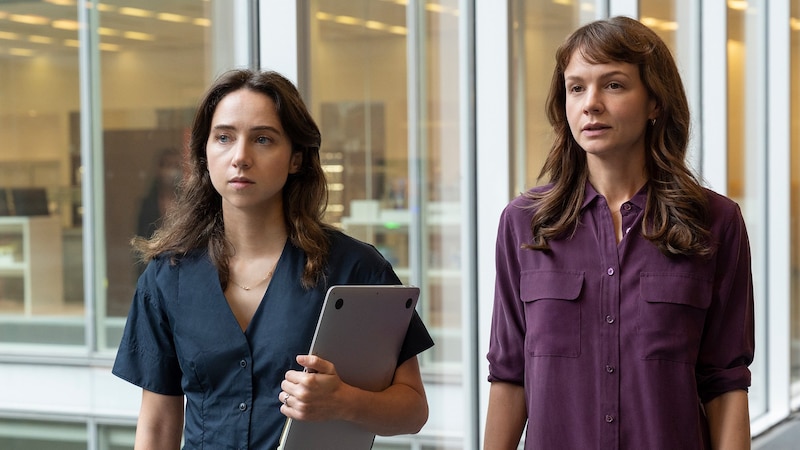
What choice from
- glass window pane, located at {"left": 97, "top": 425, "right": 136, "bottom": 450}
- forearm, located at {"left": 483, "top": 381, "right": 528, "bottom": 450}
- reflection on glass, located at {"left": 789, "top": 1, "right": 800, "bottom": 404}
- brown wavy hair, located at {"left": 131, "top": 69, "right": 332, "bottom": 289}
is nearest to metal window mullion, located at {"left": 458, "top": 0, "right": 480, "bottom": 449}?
glass window pane, located at {"left": 97, "top": 425, "right": 136, "bottom": 450}

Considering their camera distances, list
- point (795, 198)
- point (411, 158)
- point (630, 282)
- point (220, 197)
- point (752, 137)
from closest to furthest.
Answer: point (630, 282) → point (220, 197) → point (411, 158) → point (752, 137) → point (795, 198)

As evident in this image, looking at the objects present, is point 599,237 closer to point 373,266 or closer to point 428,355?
point 373,266

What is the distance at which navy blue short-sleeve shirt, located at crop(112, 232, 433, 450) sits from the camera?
186 cm

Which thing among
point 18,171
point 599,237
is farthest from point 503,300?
point 18,171

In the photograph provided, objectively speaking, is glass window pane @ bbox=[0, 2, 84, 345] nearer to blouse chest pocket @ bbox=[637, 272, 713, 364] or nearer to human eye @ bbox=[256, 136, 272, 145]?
human eye @ bbox=[256, 136, 272, 145]

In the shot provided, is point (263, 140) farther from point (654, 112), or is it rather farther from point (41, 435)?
point (41, 435)

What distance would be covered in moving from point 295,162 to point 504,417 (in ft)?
2.10

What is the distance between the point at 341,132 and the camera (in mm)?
4031

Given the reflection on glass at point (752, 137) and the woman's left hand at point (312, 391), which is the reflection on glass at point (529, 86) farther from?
the reflection on glass at point (752, 137)

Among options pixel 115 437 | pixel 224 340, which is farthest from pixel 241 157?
pixel 115 437

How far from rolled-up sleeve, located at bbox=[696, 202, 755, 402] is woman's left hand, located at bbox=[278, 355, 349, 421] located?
72cm

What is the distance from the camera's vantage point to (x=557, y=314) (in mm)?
1993

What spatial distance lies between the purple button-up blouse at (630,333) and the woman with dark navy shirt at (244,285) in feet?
0.78

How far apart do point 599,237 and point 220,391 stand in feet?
2.46
